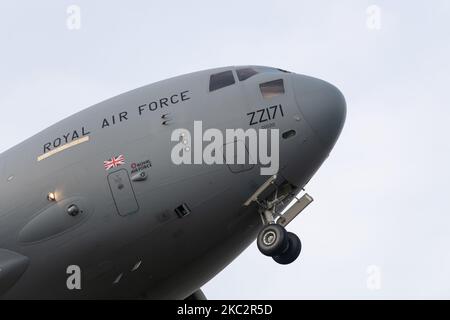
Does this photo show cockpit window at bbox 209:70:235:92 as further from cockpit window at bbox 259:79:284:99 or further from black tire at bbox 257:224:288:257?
black tire at bbox 257:224:288:257

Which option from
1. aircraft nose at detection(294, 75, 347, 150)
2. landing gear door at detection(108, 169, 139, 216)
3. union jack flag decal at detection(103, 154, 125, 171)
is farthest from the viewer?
aircraft nose at detection(294, 75, 347, 150)

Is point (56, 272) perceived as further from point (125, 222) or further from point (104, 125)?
point (104, 125)

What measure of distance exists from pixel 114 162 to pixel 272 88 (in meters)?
4.40

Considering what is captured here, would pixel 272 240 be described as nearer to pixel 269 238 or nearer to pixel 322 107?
pixel 269 238

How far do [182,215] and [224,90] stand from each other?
11.5 feet

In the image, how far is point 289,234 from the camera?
21859 millimetres

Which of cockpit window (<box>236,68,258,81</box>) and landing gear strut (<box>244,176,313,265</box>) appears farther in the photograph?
cockpit window (<box>236,68,258,81</box>)

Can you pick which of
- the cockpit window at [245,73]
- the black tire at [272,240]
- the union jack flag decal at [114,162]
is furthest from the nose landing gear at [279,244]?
→ the cockpit window at [245,73]

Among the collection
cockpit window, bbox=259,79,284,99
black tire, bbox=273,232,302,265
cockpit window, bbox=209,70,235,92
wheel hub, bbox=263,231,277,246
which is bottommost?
black tire, bbox=273,232,302,265

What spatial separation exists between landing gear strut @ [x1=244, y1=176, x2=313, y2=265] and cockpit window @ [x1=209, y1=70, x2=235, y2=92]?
2927mm

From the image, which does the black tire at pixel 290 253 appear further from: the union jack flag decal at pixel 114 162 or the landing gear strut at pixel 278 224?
the union jack flag decal at pixel 114 162

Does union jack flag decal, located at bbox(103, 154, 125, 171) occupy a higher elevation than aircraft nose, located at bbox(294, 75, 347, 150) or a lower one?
lower

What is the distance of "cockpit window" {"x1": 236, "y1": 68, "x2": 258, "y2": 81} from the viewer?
23.8 meters

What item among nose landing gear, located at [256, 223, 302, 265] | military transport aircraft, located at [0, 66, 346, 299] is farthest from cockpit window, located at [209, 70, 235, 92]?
nose landing gear, located at [256, 223, 302, 265]
